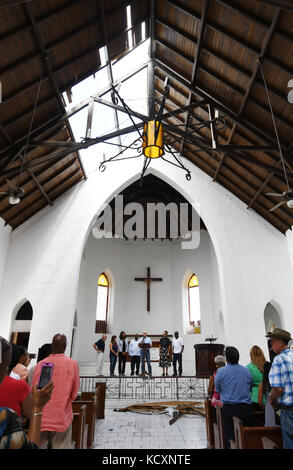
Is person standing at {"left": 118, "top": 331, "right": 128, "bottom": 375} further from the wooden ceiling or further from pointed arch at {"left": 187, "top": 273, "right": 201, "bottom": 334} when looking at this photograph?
the wooden ceiling

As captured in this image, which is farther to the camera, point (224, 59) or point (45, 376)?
point (224, 59)

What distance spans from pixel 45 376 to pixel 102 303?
41.8 ft

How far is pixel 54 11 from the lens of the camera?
5.23 meters

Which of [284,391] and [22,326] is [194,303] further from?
[284,391]

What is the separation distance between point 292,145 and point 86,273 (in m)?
9.62

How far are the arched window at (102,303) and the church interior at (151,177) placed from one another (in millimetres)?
65

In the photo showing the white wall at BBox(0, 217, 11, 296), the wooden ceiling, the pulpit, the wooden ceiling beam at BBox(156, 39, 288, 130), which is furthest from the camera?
the pulpit

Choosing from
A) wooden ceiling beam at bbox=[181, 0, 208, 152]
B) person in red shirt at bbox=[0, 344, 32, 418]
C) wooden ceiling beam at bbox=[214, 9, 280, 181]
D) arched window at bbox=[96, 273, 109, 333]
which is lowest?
person in red shirt at bbox=[0, 344, 32, 418]

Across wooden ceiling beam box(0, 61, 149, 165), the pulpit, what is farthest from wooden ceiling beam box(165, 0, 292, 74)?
the pulpit

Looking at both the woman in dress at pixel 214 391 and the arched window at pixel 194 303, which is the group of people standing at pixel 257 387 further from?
the arched window at pixel 194 303

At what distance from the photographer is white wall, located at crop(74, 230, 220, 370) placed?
13016 millimetres

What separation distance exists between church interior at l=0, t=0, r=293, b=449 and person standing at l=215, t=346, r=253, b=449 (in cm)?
35

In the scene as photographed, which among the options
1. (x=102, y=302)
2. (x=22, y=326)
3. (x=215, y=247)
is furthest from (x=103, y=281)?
(x=215, y=247)

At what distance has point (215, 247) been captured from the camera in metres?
9.30
